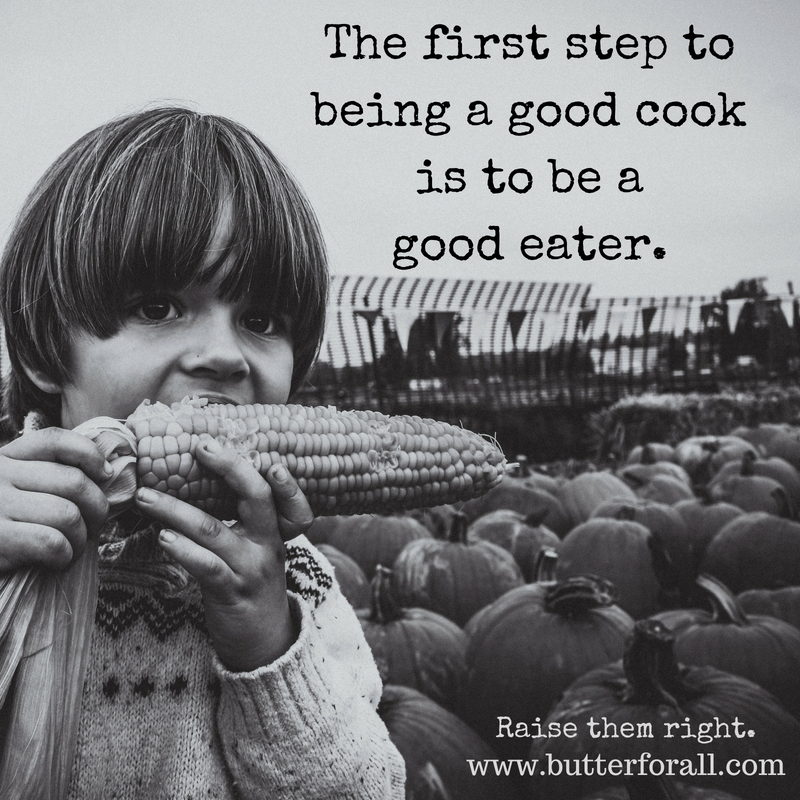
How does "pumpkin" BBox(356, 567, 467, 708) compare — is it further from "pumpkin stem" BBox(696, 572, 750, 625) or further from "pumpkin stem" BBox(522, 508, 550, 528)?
"pumpkin stem" BBox(522, 508, 550, 528)

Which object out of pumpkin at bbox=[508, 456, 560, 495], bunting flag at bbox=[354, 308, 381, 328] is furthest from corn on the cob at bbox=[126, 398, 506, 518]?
bunting flag at bbox=[354, 308, 381, 328]

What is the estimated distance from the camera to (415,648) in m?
2.05

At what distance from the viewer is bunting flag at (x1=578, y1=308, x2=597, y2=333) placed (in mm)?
5445

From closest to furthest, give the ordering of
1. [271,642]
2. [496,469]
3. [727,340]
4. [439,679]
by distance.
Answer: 1. [271,642]
2. [496,469]
3. [439,679]
4. [727,340]

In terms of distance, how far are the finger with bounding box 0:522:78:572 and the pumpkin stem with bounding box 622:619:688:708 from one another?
4.05 ft

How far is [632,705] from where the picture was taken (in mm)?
1701

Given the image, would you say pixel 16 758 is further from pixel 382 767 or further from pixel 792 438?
pixel 792 438

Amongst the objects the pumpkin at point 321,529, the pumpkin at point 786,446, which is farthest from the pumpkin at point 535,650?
the pumpkin at point 786,446

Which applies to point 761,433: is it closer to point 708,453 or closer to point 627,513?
point 708,453

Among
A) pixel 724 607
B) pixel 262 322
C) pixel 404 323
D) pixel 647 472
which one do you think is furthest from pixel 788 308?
pixel 262 322

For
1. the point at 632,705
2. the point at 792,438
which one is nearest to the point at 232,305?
the point at 632,705

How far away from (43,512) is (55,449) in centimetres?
7

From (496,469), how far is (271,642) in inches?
17.9

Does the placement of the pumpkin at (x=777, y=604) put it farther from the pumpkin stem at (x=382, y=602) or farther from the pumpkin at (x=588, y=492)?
the pumpkin at (x=588, y=492)
